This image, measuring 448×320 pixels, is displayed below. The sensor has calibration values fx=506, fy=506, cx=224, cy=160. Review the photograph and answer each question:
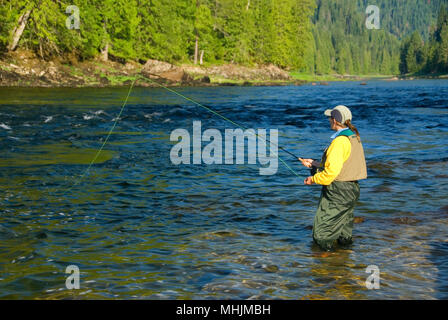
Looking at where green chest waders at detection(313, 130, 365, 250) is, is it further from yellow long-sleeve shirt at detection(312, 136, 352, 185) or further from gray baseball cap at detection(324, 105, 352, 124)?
gray baseball cap at detection(324, 105, 352, 124)

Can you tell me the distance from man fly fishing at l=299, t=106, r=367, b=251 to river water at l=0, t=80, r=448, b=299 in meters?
0.36

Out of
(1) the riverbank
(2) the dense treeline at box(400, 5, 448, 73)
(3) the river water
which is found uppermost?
(2) the dense treeline at box(400, 5, 448, 73)

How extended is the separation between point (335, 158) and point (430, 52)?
14980 cm

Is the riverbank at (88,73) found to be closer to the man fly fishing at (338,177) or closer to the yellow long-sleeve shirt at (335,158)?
the man fly fishing at (338,177)

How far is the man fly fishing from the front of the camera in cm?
646

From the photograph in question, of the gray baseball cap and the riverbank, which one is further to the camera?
the riverbank

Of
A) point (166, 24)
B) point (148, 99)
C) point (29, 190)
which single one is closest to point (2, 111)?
point (148, 99)

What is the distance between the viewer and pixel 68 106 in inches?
1003

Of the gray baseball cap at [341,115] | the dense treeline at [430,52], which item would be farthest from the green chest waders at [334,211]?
the dense treeline at [430,52]

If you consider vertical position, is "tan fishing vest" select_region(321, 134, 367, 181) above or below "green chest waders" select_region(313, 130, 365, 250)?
above

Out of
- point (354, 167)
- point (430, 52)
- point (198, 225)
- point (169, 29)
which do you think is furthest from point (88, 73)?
point (430, 52)

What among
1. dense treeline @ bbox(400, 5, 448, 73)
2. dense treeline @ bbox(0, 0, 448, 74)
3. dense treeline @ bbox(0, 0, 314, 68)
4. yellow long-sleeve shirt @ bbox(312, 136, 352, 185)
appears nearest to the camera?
yellow long-sleeve shirt @ bbox(312, 136, 352, 185)

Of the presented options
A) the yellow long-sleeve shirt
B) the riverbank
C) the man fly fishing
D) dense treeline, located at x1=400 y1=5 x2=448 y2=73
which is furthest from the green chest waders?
dense treeline, located at x1=400 y1=5 x2=448 y2=73
